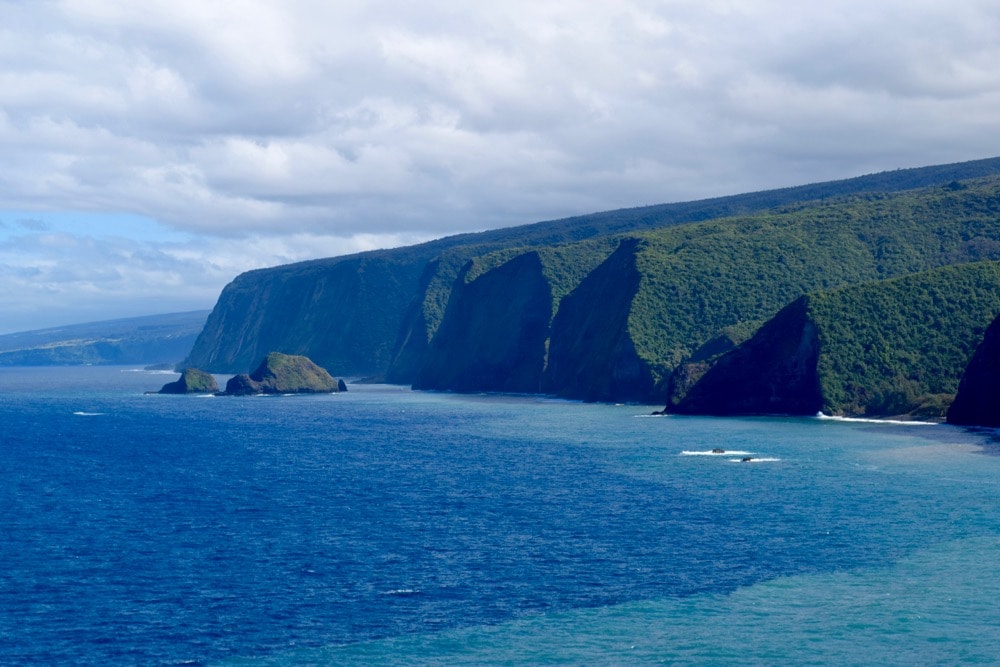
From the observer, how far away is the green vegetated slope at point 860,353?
168 metres

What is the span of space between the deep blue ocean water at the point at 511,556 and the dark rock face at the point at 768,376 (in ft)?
149

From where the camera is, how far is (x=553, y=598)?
194 feet

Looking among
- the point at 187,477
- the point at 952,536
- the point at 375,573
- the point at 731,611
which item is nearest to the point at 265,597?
the point at 375,573

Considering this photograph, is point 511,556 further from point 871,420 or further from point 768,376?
point 768,376

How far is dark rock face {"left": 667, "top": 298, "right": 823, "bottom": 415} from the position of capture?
6826 inches

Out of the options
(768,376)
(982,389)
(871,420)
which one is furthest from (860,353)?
(982,389)

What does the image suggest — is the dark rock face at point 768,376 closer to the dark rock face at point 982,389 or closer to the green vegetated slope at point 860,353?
the green vegetated slope at point 860,353

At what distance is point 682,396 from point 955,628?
419 ft

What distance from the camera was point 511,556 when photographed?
68.9m

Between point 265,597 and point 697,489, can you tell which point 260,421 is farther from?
point 265,597

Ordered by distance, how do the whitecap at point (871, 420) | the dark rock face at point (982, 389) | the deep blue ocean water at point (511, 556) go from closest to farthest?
1. the deep blue ocean water at point (511, 556)
2. the dark rock face at point (982, 389)
3. the whitecap at point (871, 420)

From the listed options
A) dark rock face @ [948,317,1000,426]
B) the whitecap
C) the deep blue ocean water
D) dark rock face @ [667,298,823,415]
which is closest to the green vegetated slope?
dark rock face @ [667,298,823,415]

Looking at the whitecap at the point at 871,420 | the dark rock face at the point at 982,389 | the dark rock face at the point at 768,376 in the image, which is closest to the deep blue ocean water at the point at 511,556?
the dark rock face at the point at 982,389

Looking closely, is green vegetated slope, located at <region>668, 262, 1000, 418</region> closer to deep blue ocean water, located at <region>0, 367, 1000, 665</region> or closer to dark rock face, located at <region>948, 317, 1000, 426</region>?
dark rock face, located at <region>948, 317, 1000, 426</region>
